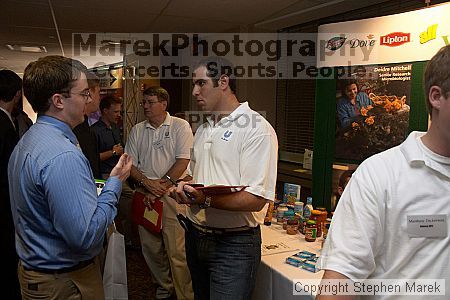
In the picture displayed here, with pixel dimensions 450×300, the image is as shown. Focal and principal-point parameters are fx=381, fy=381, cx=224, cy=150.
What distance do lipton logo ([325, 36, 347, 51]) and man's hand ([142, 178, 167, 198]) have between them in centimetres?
157

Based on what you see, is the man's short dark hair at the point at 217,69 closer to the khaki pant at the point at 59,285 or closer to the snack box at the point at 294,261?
the snack box at the point at 294,261

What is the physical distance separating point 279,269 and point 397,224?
96 cm

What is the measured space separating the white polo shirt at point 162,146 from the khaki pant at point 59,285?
5.40ft

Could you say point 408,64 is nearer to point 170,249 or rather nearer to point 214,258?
point 214,258

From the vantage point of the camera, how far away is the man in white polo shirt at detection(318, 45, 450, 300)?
2.85ft

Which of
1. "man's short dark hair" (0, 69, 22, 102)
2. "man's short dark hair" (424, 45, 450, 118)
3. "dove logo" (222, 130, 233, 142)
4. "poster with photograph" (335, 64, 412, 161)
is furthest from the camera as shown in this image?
"man's short dark hair" (0, 69, 22, 102)

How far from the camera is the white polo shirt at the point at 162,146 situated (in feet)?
9.96

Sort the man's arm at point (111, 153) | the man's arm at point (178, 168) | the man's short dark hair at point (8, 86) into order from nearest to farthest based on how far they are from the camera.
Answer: the man's short dark hair at point (8, 86)
the man's arm at point (178, 168)
the man's arm at point (111, 153)

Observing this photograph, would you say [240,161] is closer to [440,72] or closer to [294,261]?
[294,261]

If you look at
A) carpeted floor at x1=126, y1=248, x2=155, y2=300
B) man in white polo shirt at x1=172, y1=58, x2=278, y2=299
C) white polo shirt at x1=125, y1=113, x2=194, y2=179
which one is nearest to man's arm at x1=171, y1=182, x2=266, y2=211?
man in white polo shirt at x1=172, y1=58, x2=278, y2=299

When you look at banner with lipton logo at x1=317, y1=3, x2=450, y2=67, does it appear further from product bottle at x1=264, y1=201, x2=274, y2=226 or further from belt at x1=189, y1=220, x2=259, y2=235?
belt at x1=189, y1=220, x2=259, y2=235

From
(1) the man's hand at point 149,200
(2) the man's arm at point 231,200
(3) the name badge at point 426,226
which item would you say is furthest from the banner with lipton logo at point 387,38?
(1) the man's hand at point 149,200

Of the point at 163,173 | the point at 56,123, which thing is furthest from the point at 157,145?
the point at 56,123

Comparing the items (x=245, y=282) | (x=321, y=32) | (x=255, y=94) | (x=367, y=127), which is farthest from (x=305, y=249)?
(x=255, y=94)
